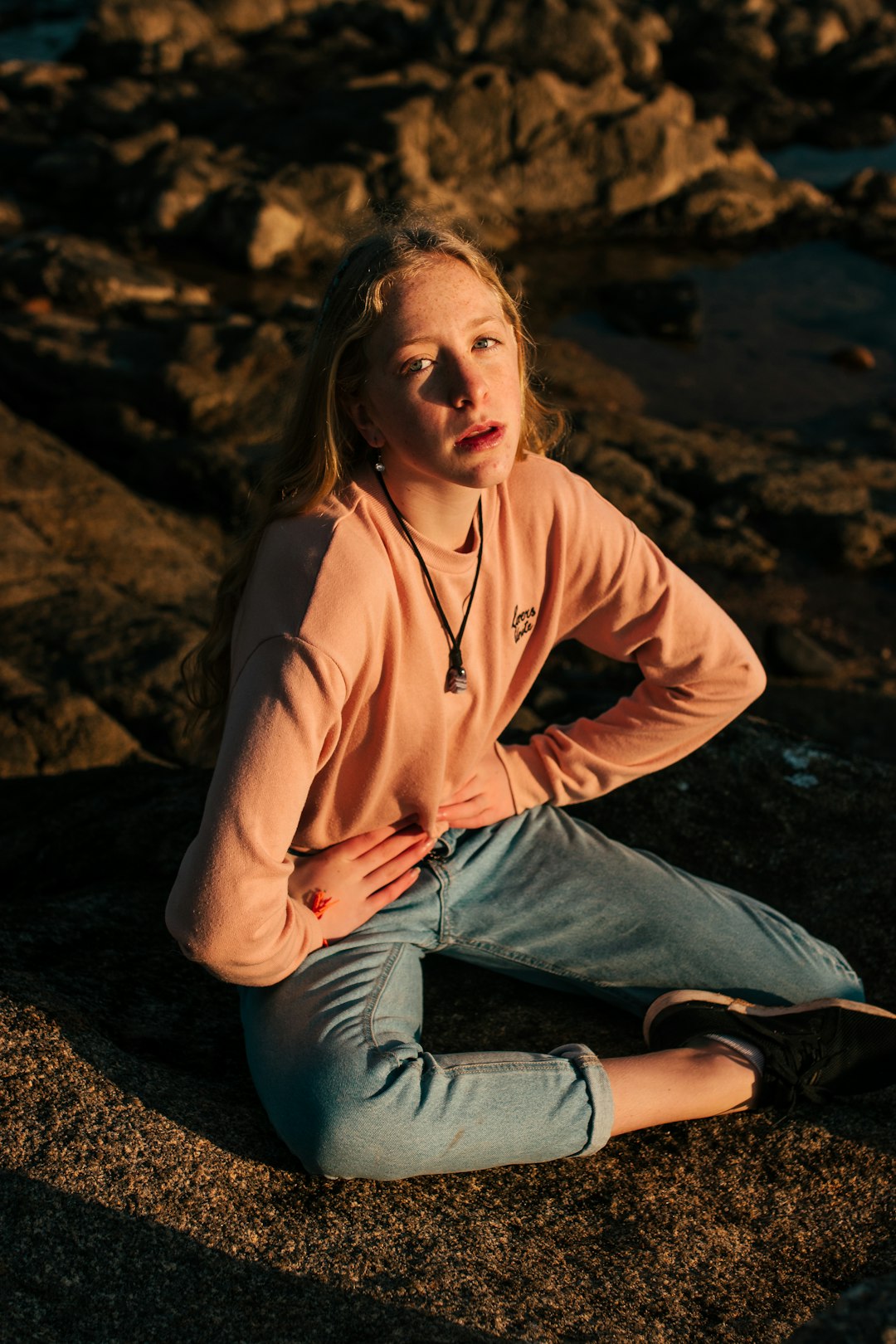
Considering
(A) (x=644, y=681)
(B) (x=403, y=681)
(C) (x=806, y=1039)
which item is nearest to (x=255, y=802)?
(B) (x=403, y=681)

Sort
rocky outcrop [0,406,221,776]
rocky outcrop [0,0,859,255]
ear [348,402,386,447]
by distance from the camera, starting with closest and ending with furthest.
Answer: ear [348,402,386,447] < rocky outcrop [0,406,221,776] < rocky outcrop [0,0,859,255]

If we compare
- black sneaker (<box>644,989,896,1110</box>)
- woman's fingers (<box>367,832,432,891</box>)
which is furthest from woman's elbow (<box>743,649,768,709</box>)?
woman's fingers (<box>367,832,432,891</box>)

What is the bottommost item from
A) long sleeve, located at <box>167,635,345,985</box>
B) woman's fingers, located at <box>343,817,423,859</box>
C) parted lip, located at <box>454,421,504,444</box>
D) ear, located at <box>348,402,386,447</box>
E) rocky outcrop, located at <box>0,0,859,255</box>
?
rocky outcrop, located at <box>0,0,859,255</box>

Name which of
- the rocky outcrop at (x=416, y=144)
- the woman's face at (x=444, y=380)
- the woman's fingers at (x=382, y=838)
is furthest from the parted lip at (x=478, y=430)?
the rocky outcrop at (x=416, y=144)

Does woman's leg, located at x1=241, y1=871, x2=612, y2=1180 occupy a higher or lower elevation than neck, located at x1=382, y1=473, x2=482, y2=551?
lower

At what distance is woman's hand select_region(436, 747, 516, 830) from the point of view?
8.87 ft

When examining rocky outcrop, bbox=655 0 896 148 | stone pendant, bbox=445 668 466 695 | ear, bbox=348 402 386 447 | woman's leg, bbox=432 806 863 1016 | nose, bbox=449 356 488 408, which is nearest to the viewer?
nose, bbox=449 356 488 408

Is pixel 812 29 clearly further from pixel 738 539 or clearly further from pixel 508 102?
pixel 738 539

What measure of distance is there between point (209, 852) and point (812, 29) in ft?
59.1

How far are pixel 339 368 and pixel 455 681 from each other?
26.2 inches

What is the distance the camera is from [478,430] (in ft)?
7.32

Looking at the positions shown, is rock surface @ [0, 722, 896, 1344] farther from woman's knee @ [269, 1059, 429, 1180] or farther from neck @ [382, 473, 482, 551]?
neck @ [382, 473, 482, 551]

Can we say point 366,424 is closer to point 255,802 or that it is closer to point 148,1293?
point 255,802

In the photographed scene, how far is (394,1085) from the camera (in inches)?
86.6
